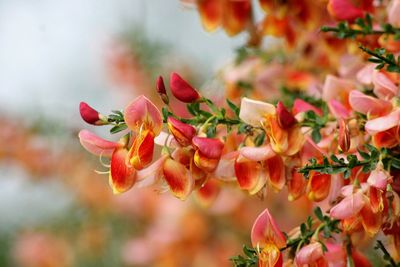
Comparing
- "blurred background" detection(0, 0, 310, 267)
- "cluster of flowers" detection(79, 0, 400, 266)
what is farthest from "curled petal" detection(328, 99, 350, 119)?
"blurred background" detection(0, 0, 310, 267)

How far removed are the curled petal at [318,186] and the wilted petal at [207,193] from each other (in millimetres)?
147

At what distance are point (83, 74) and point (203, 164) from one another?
87.5 inches

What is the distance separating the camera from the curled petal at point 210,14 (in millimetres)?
926

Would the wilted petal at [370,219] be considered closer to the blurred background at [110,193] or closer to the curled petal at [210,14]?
the curled petal at [210,14]

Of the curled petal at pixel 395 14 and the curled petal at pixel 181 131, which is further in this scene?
the curled petal at pixel 395 14

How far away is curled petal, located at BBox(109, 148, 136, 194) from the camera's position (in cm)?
66

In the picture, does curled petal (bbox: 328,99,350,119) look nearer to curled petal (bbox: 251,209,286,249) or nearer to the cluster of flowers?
the cluster of flowers

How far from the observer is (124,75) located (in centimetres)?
175

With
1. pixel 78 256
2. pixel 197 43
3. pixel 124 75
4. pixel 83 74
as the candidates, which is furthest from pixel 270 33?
pixel 83 74

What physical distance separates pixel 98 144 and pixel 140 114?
46 millimetres

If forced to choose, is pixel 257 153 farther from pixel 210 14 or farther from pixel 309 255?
pixel 210 14

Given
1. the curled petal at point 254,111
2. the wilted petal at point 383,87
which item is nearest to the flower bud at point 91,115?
the curled petal at point 254,111

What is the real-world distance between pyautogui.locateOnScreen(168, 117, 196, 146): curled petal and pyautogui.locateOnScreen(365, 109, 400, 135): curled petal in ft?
0.41

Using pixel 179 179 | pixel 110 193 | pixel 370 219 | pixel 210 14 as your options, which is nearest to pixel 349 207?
pixel 370 219
